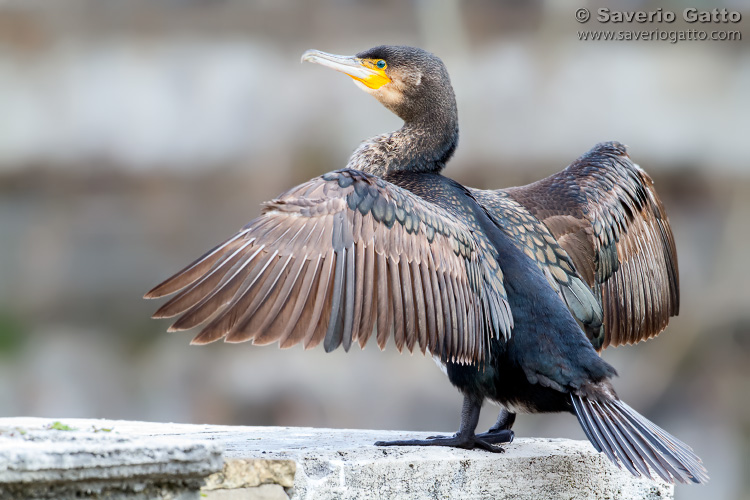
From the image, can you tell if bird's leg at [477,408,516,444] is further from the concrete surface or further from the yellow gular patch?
the concrete surface

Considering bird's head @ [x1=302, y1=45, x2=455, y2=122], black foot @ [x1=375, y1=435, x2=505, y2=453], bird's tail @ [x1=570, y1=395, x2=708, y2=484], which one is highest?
bird's head @ [x1=302, y1=45, x2=455, y2=122]

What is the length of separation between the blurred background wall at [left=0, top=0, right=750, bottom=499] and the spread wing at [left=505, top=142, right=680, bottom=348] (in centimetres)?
317

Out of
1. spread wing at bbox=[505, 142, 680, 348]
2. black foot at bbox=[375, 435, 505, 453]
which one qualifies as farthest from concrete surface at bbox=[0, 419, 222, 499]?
spread wing at bbox=[505, 142, 680, 348]

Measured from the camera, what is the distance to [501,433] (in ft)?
8.66

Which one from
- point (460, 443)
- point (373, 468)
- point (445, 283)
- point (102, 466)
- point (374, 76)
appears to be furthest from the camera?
point (374, 76)

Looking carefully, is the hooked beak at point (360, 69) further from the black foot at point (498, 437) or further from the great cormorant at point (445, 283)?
the black foot at point (498, 437)

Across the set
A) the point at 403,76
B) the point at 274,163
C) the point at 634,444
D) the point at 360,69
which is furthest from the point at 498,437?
the point at 274,163

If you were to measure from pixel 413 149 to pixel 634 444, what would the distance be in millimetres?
1163

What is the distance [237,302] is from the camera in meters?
2.08

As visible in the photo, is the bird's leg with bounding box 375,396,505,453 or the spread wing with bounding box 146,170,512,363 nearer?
the spread wing with bounding box 146,170,512,363

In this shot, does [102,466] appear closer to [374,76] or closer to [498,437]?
[498,437]

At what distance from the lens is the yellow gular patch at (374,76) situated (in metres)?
3.06

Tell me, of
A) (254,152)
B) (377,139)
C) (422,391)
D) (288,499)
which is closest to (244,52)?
(254,152)

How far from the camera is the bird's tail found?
82.4 inches
